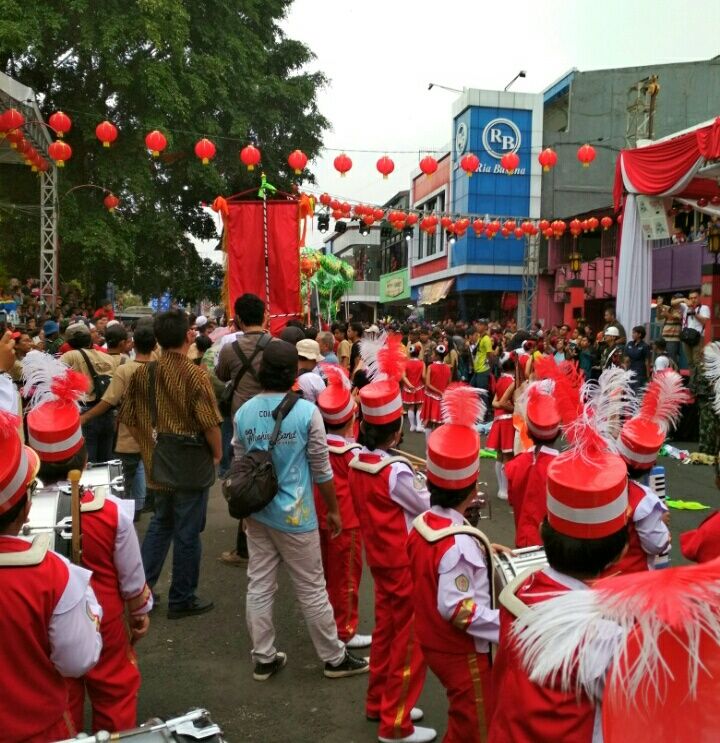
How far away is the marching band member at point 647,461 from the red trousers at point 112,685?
2.00 m

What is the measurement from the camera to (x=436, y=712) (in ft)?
11.0

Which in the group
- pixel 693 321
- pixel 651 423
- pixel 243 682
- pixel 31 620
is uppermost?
pixel 693 321

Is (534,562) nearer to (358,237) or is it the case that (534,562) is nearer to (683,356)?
(683,356)

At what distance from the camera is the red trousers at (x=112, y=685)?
7.93 feet

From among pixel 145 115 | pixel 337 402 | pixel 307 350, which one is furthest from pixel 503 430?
pixel 145 115

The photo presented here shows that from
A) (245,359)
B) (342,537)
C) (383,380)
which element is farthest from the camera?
(245,359)

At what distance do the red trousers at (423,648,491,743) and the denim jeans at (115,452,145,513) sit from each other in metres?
3.84

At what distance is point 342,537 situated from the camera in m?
3.98

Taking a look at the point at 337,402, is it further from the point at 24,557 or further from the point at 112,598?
the point at 24,557

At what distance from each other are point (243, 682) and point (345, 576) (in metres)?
0.78

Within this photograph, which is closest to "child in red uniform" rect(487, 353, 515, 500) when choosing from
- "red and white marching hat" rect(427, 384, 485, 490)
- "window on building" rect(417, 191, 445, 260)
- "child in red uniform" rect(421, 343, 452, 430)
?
"child in red uniform" rect(421, 343, 452, 430)

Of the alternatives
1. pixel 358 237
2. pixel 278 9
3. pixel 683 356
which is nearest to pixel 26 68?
pixel 278 9

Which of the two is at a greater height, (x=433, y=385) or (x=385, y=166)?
(x=385, y=166)

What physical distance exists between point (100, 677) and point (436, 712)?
5.55 feet
